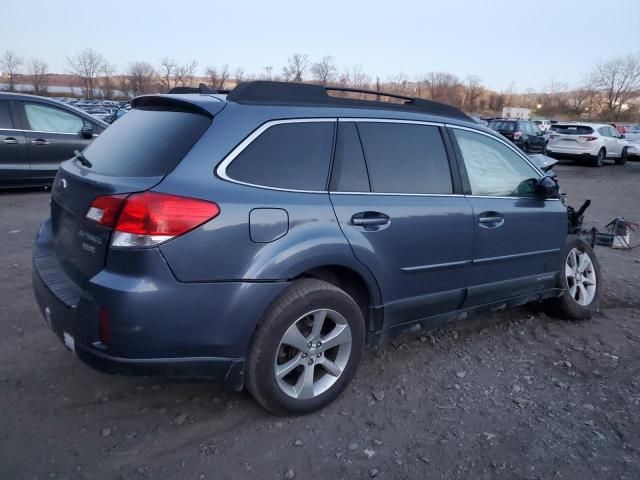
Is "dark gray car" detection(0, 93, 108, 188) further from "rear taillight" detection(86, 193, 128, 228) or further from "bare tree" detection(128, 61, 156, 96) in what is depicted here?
"bare tree" detection(128, 61, 156, 96)

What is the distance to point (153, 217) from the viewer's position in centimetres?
241

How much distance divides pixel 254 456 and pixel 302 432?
1.02 ft

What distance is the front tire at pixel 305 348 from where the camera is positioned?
2.72 meters

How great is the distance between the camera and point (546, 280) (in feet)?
13.9

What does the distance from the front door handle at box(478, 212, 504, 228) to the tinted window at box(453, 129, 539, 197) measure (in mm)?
156

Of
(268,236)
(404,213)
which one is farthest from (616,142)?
(268,236)

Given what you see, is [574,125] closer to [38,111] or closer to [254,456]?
[38,111]

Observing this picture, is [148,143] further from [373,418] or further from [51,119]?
[51,119]

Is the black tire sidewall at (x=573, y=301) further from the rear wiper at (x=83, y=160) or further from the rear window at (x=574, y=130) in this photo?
the rear window at (x=574, y=130)

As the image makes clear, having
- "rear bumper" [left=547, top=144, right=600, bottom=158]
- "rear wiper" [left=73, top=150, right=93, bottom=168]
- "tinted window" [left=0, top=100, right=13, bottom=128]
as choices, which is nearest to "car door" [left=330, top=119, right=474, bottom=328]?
"rear wiper" [left=73, top=150, right=93, bottom=168]

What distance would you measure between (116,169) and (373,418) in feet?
6.21

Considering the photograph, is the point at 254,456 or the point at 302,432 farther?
the point at 302,432

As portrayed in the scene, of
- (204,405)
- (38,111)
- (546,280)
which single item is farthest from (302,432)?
(38,111)

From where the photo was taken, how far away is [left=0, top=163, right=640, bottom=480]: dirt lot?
102 inches
